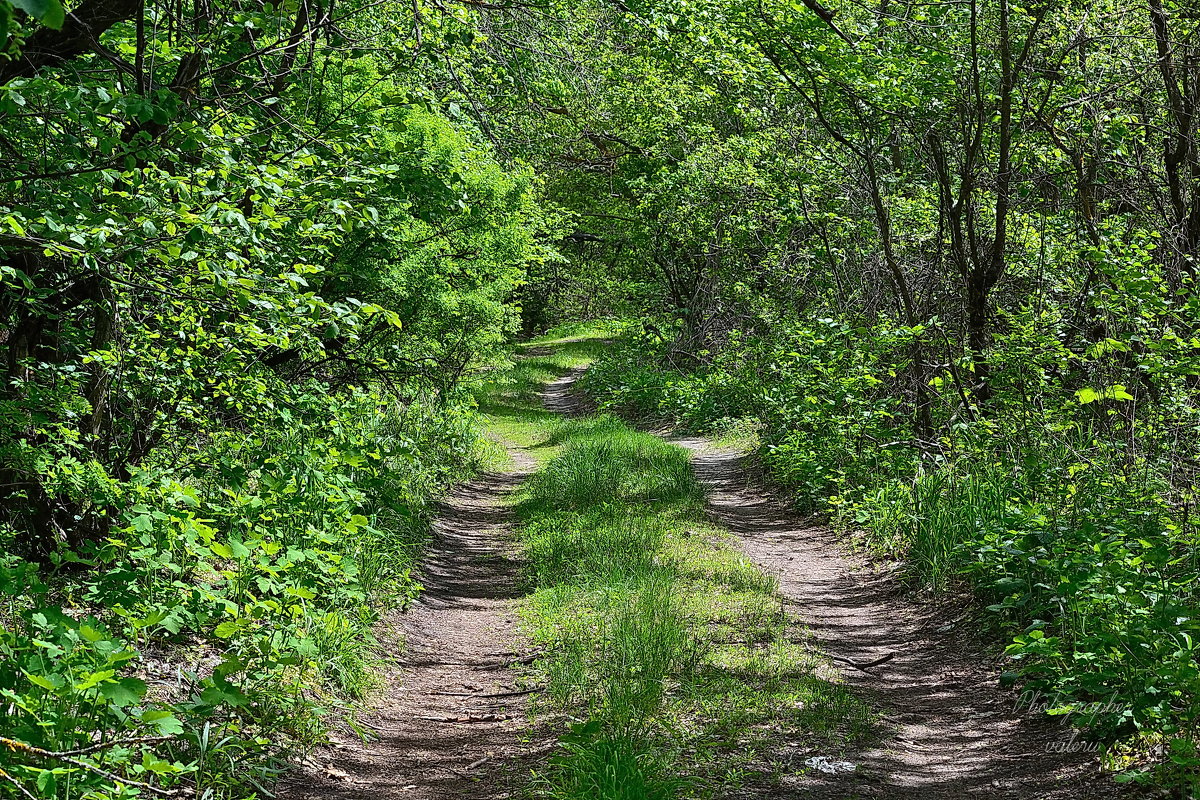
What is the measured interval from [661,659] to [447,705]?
1303 millimetres

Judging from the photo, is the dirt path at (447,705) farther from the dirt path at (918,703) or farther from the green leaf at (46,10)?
the green leaf at (46,10)

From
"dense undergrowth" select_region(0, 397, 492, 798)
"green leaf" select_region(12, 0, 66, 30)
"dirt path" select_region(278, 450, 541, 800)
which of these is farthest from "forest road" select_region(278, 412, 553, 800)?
"green leaf" select_region(12, 0, 66, 30)

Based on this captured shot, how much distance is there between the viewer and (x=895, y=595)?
7652mm

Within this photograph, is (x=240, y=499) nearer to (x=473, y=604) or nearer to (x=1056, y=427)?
(x=473, y=604)

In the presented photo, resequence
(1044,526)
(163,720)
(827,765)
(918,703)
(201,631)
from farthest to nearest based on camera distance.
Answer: (1044,526) → (918,703) → (201,631) → (827,765) → (163,720)

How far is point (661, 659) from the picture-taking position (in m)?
5.66

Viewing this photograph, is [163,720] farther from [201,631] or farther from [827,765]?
[827,765]

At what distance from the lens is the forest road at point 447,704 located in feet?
14.8

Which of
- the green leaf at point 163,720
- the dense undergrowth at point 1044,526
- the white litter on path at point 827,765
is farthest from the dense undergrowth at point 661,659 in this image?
the green leaf at point 163,720

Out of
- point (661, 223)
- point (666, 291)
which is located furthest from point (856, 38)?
point (666, 291)

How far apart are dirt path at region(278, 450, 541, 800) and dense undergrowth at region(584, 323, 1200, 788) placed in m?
2.78

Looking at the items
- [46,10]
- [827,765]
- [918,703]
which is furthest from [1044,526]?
[46,10]

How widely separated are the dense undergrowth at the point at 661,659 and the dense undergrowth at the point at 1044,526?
48.1 inches

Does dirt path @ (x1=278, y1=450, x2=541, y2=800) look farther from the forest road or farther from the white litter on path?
the white litter on path
